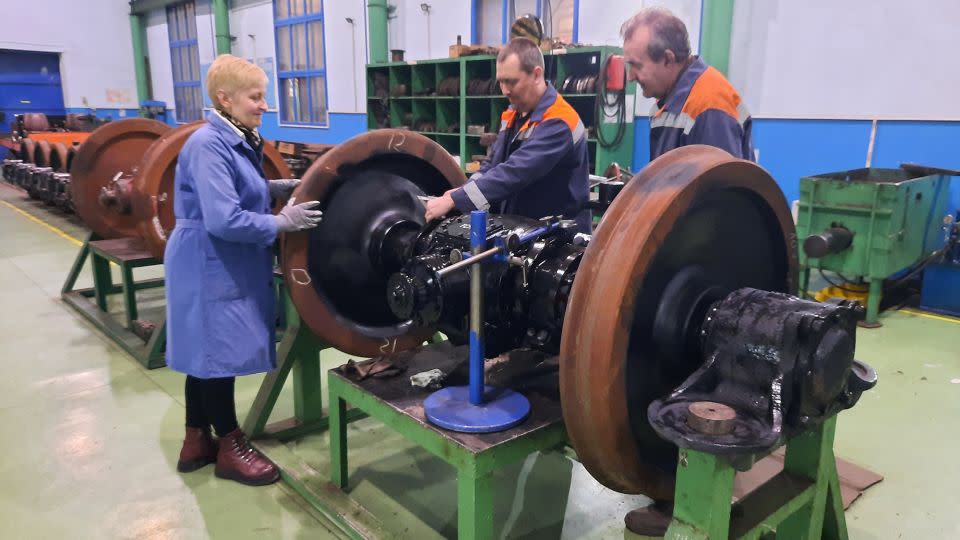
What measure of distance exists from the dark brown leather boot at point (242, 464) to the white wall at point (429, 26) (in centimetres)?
574

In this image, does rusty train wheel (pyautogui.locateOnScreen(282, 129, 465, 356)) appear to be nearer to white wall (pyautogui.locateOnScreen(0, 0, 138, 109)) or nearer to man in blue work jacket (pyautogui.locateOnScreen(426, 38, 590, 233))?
man in blue work jacket (pyautogui.locateOnScreen(426, 38, 590, 233))

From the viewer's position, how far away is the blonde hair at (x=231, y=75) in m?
1.75

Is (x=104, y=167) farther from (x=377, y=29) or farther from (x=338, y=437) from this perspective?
(x=377, y=29)

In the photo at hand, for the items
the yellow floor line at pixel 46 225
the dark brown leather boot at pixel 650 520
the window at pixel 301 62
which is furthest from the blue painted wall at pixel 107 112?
the dark brown leather boot at pixel 650 520

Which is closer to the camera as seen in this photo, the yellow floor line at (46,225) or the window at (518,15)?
the yellow floor line at (46,225)

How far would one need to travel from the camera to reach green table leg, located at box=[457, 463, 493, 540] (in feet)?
4.21

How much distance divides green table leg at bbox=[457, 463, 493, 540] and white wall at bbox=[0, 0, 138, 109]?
13143 mm

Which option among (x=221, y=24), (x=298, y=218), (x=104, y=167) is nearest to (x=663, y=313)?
(x=298, y=218)

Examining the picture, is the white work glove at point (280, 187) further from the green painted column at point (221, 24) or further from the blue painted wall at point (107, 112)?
the blue painted wall at point (107, 112)

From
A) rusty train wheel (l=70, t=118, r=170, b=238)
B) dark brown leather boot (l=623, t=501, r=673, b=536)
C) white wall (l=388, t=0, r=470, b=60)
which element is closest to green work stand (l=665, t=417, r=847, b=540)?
dark brown leather boot (l=623, t=501, r=673, b=536)

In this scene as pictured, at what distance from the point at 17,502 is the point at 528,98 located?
186 centimetres

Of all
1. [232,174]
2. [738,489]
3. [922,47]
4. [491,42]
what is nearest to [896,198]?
[922,47]

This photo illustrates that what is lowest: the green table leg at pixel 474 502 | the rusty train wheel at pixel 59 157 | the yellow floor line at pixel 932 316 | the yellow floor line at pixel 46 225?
the yellow floor line at pixel 46 225

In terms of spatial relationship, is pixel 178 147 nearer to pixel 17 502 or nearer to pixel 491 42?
pixel 17 502
